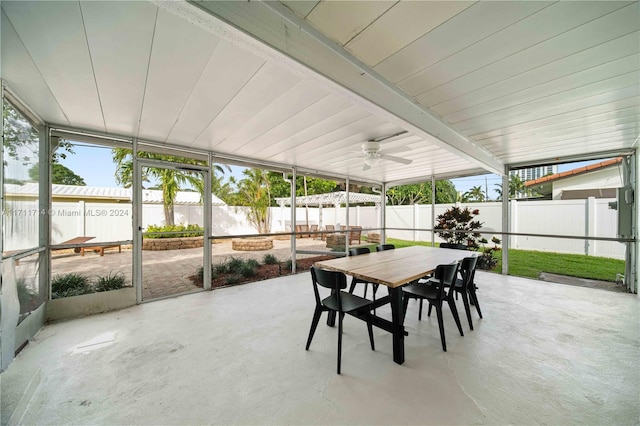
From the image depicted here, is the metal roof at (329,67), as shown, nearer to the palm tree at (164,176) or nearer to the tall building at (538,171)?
the palm tree at (164,176)

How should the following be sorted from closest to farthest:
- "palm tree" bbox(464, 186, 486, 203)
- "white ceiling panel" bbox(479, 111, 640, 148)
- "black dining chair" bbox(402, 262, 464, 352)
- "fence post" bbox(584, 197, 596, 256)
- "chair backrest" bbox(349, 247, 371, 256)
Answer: "black dining chair" bbox(402, 262, 464, 352) < "white ceiling panel" bbox(479, 111, 640, 148) < "chair backrest" bbox(349, 247, 371, 256) < "fence post" bbox(584, 197, 596, 256) < "palm tree" bbox(464, 186, 486, 203)

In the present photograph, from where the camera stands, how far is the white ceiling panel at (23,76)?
4.83 feet

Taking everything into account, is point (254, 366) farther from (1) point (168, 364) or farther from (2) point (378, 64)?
(2) point (378, 64)

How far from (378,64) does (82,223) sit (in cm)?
413

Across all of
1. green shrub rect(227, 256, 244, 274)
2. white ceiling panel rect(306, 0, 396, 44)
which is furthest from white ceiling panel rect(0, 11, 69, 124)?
green shrub rect(227, 256, 244, 274)

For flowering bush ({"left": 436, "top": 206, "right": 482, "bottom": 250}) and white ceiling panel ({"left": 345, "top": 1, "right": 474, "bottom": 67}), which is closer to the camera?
white ceiling panel ({"left": 345, "top": 1, "right": 474, "bottom": 67})

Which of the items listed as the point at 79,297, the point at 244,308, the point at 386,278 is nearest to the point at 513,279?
the point at 386,278

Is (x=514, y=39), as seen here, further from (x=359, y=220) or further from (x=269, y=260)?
(x=359, y=220)

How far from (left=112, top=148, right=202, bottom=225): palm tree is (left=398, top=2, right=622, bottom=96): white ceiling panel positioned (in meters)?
3.69

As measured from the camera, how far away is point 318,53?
139 cm

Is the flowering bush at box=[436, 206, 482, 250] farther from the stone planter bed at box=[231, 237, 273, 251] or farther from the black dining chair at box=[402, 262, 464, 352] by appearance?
the stone planter bed at box=[231, 237, 273, 251]

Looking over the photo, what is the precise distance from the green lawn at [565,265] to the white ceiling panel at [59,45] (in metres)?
7.37

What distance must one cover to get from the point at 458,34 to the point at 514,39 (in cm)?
38

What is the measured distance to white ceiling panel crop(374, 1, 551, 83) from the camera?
1.21 metres
